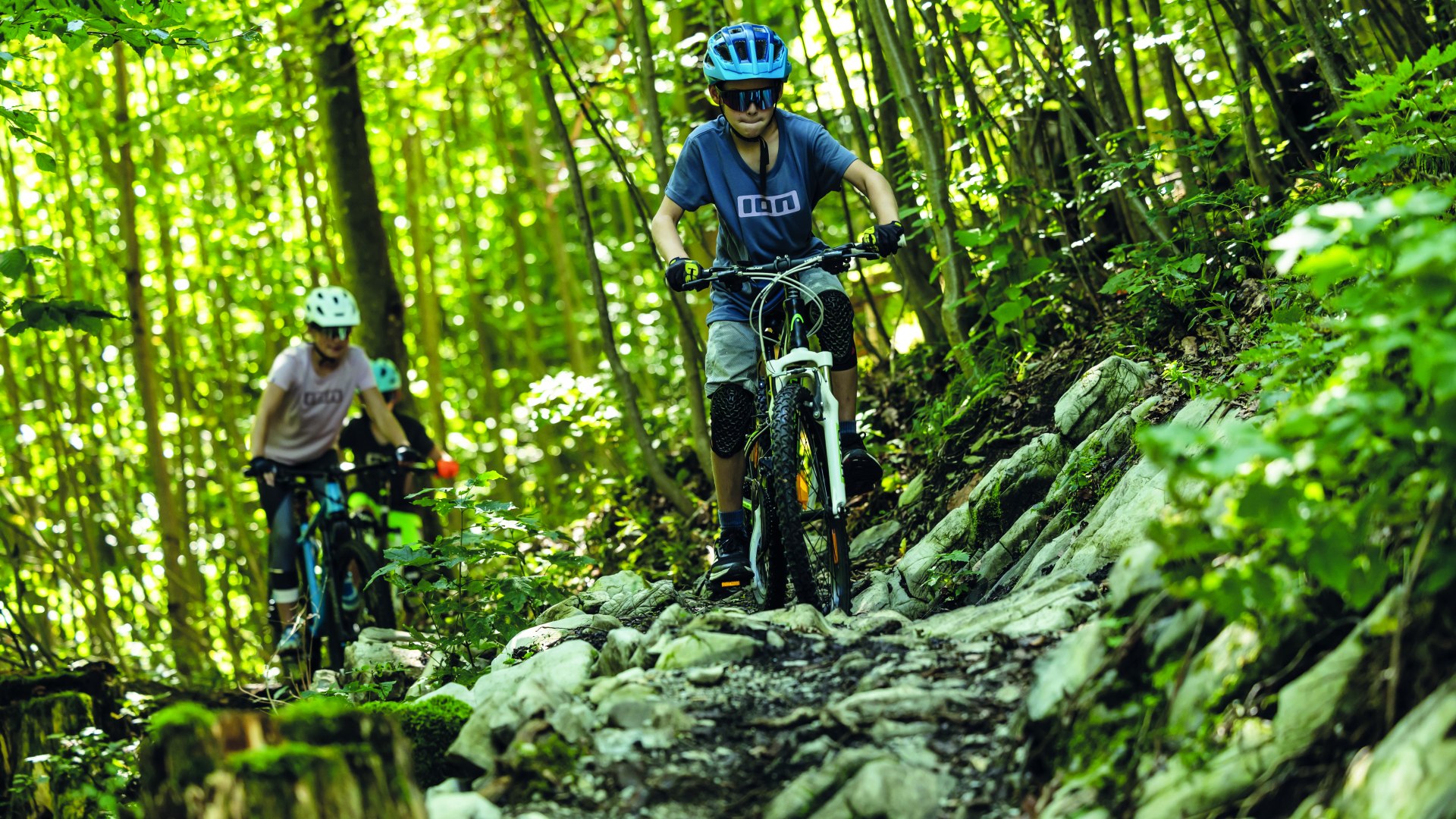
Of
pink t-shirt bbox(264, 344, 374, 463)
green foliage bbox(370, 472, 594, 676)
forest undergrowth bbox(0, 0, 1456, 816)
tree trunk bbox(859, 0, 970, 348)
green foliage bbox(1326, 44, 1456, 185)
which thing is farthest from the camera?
pink t-shirt bbox(264, 344, 374, 463)

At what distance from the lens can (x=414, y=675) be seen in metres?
5.63

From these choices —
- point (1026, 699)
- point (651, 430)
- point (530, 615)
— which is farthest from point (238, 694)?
point (1026, 699)

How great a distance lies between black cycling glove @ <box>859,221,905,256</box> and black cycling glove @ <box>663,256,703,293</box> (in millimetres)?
622

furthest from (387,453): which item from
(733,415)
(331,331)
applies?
(733,415)

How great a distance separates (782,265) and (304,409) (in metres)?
3.69

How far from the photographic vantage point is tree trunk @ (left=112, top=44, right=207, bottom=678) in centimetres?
1023

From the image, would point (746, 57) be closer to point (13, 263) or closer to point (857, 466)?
point (857, 466)

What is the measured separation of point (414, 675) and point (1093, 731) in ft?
12.2

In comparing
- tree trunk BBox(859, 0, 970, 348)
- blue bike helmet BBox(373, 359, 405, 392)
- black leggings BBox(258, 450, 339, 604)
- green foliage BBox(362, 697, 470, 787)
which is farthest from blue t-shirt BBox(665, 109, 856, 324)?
blue bike helmet BBox(373, 359, 405, 392)

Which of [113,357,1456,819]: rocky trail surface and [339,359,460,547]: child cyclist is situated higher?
[339,359,460,547]: child cyclist

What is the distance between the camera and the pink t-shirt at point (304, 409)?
22.7 ft

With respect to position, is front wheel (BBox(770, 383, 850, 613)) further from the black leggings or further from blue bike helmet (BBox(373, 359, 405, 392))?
blue bike helmet (BBox(373, 359, 405, 392))

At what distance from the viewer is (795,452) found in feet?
13.8

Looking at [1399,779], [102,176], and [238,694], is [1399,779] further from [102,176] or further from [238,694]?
[102,176]
